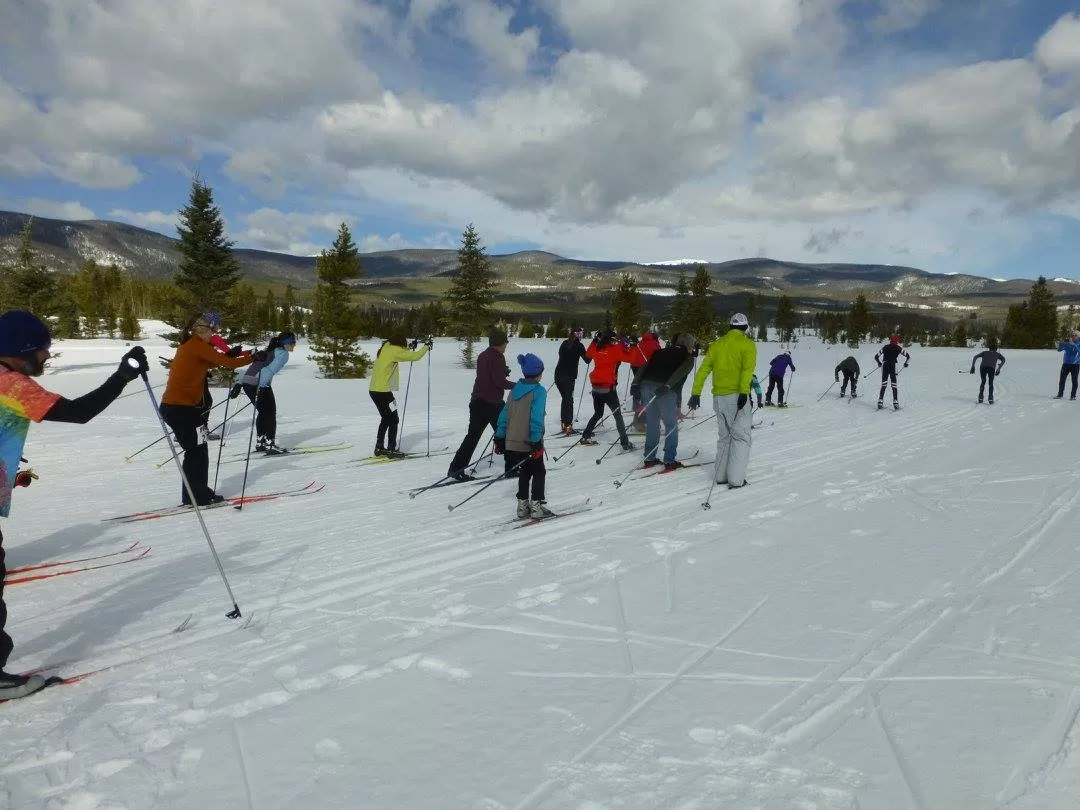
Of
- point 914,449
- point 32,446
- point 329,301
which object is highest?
point 329,301

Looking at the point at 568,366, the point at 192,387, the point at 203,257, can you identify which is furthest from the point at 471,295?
the point at 192,387

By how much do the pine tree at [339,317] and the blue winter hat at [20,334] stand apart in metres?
28.1

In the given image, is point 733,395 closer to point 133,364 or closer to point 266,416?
point 133,364

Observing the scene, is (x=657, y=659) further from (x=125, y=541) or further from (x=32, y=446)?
(x=32, y=446)

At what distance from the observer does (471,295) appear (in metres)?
37.8

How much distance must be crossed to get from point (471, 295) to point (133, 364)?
34.6m

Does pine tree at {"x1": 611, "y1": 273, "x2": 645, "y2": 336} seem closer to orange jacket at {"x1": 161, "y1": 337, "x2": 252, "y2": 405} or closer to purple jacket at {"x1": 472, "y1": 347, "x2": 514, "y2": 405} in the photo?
purple jacket at {"x1": 472, "y1": 347, "x2": 514, "y2": 405}

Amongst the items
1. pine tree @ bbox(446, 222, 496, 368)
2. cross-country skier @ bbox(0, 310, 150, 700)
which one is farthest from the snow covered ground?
pine tree @ bbox(446, 222, 496, 368)

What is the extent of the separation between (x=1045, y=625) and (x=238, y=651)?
513cm

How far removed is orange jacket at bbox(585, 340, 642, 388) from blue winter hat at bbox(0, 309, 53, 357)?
348 inches

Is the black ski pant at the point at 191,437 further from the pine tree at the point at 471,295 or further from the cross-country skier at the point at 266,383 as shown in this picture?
the pine tree at the point at 471,295

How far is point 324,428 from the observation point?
14.0 m

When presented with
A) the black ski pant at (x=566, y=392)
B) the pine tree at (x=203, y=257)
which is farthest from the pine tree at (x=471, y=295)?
the black ski pant at (x=566, y=392)

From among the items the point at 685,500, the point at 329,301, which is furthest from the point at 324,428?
the point at 329,301
